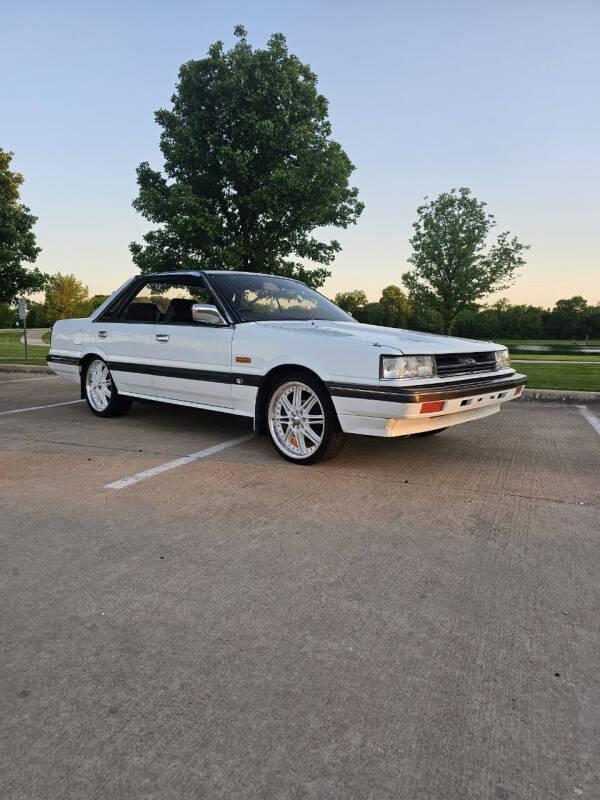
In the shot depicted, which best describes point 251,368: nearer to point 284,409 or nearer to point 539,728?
point 284,409

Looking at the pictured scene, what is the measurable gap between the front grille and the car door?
1846 mm

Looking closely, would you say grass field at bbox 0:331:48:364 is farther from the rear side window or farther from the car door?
the car door

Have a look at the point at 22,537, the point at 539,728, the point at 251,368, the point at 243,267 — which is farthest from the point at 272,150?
the point at 539,728

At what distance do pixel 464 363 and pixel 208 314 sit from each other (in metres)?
2.30

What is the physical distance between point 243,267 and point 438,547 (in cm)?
1959

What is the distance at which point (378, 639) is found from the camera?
2.20 metres

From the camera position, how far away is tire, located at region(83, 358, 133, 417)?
690cm

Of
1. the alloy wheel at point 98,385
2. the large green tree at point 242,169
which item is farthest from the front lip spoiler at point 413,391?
the large green tree at point 242,169

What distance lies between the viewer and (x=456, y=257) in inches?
1594

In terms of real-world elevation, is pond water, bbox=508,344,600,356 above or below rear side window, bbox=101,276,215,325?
below

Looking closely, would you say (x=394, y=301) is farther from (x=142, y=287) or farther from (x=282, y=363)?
(x=282, y=363)

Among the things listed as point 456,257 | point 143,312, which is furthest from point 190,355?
point 456,257

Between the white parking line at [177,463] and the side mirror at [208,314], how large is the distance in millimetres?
1128

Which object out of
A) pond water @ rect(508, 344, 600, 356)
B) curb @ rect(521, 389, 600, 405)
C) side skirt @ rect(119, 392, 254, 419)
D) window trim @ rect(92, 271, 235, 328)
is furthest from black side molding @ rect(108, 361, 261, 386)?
pond water @ rect(508, 344, 600, 356)
